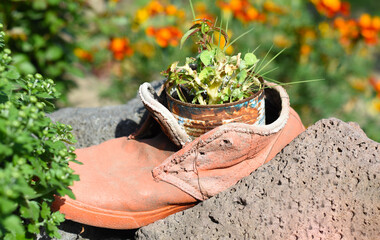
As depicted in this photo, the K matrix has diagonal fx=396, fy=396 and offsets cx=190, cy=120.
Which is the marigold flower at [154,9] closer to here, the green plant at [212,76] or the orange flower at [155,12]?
the orange flower at [155,12]

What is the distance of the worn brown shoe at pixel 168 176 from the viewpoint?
1.54 meters

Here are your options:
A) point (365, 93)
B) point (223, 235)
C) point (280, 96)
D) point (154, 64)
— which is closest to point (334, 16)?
point (365, 93)

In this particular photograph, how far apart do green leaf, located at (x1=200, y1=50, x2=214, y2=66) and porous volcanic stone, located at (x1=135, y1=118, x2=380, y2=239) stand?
501 millimetres

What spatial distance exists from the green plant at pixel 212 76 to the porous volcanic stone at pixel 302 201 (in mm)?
349

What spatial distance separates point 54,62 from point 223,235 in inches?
94.8

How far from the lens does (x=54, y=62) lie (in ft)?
11.0

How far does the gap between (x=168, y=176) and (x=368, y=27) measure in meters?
2.67

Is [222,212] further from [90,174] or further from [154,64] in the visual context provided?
[154,64]

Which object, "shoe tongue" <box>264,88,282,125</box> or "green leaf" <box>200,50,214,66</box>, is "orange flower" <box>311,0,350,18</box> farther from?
"green leaf" <box>200,50,214,66</box>

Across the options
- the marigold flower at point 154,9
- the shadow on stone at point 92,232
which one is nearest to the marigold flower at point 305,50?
the marigold flower at point 154,9

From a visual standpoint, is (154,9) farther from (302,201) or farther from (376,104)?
(302,201)

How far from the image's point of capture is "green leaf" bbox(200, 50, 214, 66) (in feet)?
5.27

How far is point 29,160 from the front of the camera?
4.20 feet

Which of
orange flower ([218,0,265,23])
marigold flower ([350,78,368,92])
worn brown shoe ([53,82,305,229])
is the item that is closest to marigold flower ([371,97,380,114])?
marigold flower ([350,78,368,92])
